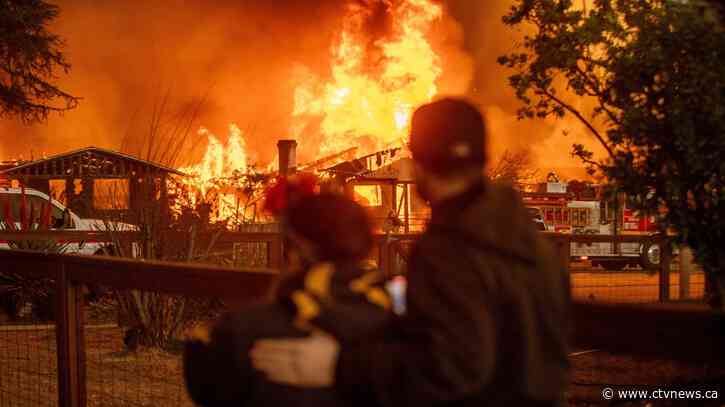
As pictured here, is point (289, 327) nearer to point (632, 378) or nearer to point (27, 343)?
point (632, 378)

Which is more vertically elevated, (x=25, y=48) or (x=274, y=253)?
→ (x=25, y=48)

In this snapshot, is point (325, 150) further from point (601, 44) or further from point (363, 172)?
point (601, 44)

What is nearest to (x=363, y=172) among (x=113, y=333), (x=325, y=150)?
(x=113, y=333)

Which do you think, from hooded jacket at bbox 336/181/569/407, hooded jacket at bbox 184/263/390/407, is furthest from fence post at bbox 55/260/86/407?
hooded jacket at bbox 336/181/569/407

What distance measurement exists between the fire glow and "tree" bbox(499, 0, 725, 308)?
41.2 metres

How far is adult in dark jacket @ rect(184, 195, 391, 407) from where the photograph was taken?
1.98 metres

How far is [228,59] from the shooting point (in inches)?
2285

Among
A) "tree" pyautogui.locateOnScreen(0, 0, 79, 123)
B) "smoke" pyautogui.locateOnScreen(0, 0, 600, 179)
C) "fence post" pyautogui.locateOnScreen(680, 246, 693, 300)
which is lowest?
"fence post" pyautogui.locateOnScreen(680, 246, 693, 300)

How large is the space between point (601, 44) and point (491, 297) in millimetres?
5972

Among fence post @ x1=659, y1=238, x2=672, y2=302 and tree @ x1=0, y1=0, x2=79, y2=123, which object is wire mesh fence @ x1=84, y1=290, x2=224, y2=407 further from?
tree @ x1=0, y1=0, x2=79, y2=123

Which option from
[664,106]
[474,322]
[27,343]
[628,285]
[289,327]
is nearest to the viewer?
[474,322]

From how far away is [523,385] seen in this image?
189 centimetres

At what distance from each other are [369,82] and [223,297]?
165 ft

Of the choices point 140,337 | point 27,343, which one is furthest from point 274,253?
point 27,343
